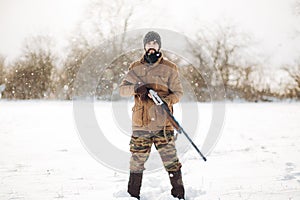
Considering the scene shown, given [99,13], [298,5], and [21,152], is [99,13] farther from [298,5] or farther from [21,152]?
[21,152]

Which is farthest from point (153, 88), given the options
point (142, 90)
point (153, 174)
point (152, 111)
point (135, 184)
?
point (153, 174)

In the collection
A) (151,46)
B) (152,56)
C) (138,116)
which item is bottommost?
(138,116)

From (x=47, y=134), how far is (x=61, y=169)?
3.64 meters

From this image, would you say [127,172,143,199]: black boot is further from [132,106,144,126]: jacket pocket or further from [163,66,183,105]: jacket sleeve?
[163,66,183,105]: jacket sleeve

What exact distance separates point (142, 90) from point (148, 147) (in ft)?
2.12

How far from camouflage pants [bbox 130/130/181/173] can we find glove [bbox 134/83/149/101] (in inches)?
15.4

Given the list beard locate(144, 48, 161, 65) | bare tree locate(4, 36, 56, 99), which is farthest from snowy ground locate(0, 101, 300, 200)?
bare tree locate(4, 36, 56, 99)

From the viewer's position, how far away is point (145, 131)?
326 cm

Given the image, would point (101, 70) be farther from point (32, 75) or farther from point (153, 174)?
point (153, 174)

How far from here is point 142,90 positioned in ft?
10.6

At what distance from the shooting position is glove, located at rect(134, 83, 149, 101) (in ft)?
10.6

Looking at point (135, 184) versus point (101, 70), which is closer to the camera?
point (135, 184)

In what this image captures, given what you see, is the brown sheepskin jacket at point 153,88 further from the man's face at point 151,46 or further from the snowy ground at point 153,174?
the snowy ground at point 153,174

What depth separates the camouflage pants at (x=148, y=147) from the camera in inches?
128
